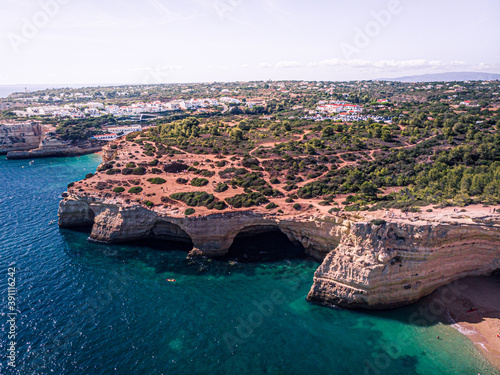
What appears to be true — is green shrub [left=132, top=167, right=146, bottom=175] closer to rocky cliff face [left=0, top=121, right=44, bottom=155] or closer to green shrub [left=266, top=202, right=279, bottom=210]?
green shrub [left=266, top=202, right=279, bottom=210]

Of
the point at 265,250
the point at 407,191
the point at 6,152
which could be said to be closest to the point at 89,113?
the point at 6,152

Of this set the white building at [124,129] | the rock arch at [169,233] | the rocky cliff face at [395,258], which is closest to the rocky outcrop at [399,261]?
the rocky cliff face at [395,258]

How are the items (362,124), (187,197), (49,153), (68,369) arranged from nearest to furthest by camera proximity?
(68,369)
(187,197)
(362,124)
(49,153)

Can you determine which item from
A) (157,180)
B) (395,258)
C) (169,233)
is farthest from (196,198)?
(395,258)

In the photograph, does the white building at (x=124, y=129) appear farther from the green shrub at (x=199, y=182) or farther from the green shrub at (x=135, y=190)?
the green shrub at (x=199, y=182)

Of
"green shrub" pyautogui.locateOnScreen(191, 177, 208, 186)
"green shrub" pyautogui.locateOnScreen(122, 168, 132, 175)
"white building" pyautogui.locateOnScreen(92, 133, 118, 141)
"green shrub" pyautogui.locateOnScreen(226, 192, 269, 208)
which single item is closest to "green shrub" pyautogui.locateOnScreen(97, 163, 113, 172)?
"green shrub" pyautogui.locateOnScreen(122, 168, 132, 175)

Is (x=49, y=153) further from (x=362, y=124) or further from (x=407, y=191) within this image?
(x=407, y=191)

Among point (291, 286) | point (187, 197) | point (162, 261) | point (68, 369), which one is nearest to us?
point (68, 369)
